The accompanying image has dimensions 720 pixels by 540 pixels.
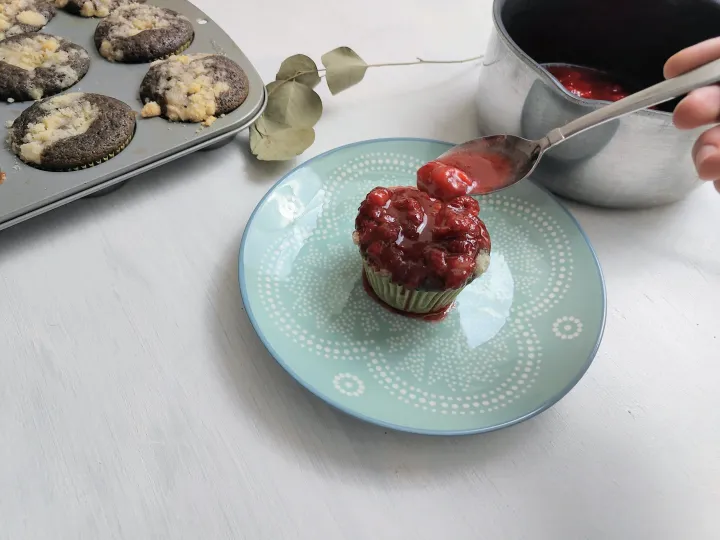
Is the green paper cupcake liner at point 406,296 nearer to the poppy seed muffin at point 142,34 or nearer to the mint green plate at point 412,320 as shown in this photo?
the mint green plate at point 412,320

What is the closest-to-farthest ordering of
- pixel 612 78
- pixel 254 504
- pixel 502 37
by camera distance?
pixel 254 504, pixel 502 37, pixel 612 78

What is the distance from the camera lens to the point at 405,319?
33.0 inches

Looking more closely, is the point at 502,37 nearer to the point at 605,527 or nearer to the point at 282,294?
the point at 282,294

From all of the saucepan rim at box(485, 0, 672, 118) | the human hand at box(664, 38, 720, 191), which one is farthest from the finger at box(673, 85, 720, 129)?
the saucepan rim at box(485, 0, 672, 118)

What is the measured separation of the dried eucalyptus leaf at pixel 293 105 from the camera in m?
1.05

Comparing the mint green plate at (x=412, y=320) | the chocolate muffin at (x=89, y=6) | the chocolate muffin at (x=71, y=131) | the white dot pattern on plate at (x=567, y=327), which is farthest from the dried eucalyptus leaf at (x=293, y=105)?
the white dot pattern on plate at (x=567, y=327)

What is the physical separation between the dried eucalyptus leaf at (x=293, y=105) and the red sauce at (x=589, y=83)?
420 millimetres

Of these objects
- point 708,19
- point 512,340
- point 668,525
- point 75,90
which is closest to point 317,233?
point 512,340

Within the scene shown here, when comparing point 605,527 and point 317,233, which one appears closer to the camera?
point 605,527

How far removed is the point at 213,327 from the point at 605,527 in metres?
0.53

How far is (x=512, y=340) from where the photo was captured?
0.82 m

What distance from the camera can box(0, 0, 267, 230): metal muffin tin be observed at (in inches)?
33.2

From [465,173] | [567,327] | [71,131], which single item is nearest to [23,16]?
[71,131]

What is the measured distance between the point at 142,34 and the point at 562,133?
72 cm
